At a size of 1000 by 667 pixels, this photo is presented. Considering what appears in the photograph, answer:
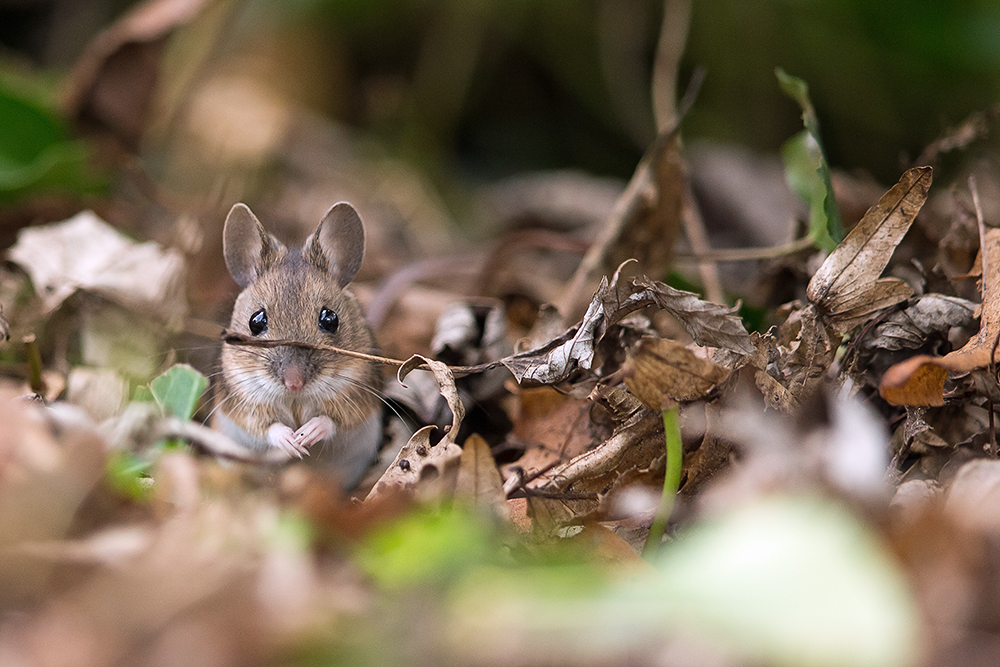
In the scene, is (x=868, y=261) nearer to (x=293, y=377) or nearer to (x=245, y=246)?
(x=293, y=377)

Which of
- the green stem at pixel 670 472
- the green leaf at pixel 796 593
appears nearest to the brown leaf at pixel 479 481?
the green stem at pixel 670 472

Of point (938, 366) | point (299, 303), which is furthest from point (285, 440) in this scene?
point (938, 366)

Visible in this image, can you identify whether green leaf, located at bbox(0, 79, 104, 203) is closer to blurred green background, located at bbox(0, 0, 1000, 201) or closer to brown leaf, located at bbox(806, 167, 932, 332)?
blurred green background, located at bbox(0, 0, 1000, 201)

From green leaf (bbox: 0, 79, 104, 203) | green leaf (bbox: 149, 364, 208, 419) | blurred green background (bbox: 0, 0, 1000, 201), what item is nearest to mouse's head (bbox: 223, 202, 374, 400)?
green leaf (bbox: 149, 364, 208, 419)

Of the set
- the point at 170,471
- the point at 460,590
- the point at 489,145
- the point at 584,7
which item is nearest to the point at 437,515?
the point at 460,590

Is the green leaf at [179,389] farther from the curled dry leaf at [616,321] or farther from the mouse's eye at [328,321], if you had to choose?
the curled dry leaf at [616,321]

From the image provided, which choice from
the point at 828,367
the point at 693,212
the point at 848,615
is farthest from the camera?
the point at 693,212

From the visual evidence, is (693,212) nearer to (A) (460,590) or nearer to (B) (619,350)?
(B) (619,350)

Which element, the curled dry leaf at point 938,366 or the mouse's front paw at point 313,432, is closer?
the curled dry leaf at point 938,366
